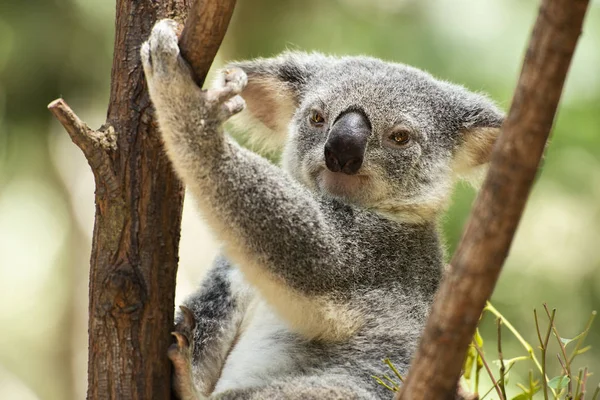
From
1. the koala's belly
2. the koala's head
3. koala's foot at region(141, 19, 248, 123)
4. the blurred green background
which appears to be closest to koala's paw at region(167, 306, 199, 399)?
the koala's belly

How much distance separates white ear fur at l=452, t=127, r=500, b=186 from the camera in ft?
11.4

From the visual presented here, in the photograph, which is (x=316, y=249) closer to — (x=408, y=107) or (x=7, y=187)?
(x=408, y=107)

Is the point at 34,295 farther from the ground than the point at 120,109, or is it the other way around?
the point at 34,295

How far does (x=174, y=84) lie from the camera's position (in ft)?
8.56

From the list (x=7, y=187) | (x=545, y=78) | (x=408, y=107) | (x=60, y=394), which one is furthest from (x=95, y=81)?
(x=545, y=78)

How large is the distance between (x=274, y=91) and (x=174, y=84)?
3.63 ft

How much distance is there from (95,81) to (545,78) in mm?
7848

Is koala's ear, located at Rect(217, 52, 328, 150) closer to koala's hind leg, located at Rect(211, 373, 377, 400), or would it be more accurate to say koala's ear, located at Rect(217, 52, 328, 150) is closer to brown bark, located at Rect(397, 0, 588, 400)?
koala's hind leg, located at Rect(211, 373, 377, 400)

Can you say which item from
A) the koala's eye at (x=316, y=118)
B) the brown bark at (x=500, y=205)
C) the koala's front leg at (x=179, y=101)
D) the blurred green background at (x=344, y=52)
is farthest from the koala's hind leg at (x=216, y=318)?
the blurred green background at (x=344, y=52)

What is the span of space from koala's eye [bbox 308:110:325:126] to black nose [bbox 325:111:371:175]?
0.18 meters

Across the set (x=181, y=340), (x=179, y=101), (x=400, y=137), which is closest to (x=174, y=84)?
(x=179, y=101)

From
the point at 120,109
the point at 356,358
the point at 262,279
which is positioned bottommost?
the point at 356,358

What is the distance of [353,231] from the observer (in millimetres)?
3105

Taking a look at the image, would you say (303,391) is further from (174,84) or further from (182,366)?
(174,84)
